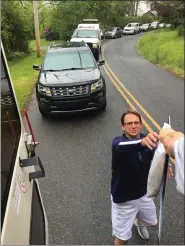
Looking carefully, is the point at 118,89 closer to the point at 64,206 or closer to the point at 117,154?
the point at 64,206

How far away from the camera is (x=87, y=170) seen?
6.32m

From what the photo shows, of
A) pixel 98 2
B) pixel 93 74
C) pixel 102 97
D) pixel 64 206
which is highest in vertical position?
pixel 98 2

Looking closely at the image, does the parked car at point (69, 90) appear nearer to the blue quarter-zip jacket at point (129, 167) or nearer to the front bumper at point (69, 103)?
the front bumper at point (69, 103)

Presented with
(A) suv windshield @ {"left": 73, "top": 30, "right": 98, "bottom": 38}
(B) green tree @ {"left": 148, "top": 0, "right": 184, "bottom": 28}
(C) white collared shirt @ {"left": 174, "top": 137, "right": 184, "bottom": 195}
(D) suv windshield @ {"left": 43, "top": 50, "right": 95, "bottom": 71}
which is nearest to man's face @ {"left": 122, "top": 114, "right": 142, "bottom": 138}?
(C) white collared shirt @ {"left": 174, "top": 137, "right": 184, "bottom": 195}

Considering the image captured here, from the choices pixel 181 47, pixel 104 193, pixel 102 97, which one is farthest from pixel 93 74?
pixel 181 47

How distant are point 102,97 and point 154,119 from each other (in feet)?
5.43

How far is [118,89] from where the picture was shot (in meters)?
12.7

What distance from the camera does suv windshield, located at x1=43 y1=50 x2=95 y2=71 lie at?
390 inches

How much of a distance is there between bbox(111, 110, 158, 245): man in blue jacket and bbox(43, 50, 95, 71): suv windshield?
263 inches

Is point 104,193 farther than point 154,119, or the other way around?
point 154,119

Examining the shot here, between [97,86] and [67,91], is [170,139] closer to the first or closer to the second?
[67,91]

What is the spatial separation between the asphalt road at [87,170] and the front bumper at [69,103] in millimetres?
393

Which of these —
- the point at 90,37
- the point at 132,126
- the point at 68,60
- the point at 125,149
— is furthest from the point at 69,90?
the point at 90,37

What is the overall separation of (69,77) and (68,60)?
1.29 m
